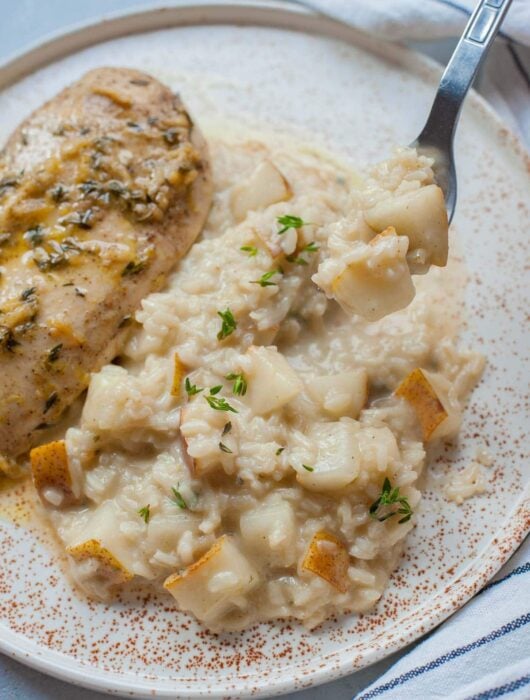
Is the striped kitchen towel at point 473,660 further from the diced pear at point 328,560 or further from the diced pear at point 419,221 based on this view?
the diced pear at point 419,221


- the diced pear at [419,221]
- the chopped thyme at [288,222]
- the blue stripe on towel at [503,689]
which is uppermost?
the diced pear at [419,221]

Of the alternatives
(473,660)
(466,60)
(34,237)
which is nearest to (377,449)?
(473,660)

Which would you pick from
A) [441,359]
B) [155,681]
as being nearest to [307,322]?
[441,359]

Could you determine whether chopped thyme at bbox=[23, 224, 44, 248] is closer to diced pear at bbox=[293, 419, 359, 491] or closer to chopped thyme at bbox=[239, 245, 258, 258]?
chopped thyme at bbox=[239, 245, 258, 258]

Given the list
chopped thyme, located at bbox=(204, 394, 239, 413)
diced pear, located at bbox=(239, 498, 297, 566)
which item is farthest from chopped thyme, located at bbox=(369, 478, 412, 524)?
chopped thyme, located at bbox=(204, 394, 239, 413)

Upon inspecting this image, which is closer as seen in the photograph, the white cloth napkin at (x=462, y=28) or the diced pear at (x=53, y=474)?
the diced pear at (x=53, y=474)

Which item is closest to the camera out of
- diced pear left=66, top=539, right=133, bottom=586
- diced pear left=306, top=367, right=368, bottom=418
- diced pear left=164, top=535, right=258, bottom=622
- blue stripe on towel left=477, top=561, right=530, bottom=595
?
diced pear left=164, top=535, right=258, bottom=622

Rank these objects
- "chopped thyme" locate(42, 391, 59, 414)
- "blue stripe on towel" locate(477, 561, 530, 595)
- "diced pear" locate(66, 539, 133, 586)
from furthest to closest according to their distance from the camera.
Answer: "chopped thyme" locate(42, 391, 59, 414), "blue stripe on towel" locate(477, 561, 530, 595), "diced pear" locate(66, 539, 133, 586)

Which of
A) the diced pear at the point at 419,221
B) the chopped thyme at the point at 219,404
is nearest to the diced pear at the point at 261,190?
the diced pear at the point at 419,221
